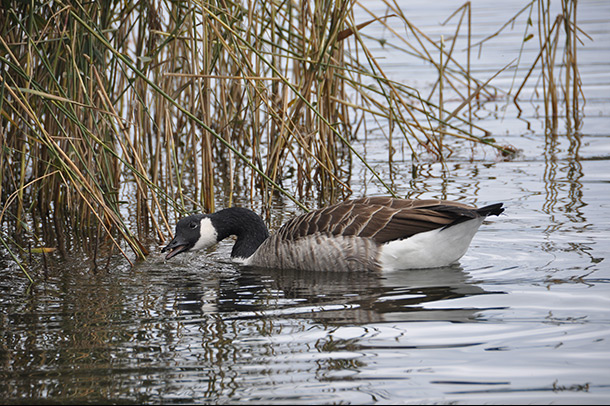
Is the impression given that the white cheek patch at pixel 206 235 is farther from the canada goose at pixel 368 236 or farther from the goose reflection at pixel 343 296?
the goose reflection at pixel 343 296

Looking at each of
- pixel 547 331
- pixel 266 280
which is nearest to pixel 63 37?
pixel 266 280

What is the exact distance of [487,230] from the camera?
8.05 meters

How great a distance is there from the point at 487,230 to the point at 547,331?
118 inches

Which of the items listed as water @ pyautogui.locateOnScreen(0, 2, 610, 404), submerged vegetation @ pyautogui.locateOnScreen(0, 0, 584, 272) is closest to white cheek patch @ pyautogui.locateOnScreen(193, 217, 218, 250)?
water @ pyautogui.locateOnScreen(0, 2, 610, 404)

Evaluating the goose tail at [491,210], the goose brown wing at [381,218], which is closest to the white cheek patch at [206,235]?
the goose brown wing at [381,218]

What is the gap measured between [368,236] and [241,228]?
1.34 metres

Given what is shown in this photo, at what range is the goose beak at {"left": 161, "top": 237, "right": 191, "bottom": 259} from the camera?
7.38m

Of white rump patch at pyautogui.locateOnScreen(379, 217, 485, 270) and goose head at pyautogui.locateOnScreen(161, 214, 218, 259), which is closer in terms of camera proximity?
white rump patch at pyautogui.locateOnScreen(379, 217, 485, 270)

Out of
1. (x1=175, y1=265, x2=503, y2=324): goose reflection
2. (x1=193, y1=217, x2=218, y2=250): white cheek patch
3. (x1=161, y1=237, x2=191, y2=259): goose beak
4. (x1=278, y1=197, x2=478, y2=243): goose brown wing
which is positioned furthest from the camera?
(x1=193, y1=217, x2=218, y2=250): white cheek patch

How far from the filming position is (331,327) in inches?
209

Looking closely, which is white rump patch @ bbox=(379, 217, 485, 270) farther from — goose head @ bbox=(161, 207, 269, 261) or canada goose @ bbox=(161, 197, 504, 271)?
goose head @ bbox=(161, 207, 269, 261)

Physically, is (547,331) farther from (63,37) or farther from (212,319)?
(63,37)

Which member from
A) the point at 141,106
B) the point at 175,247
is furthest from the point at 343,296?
the point at 141,106

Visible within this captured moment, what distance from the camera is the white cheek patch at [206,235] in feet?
25.1
